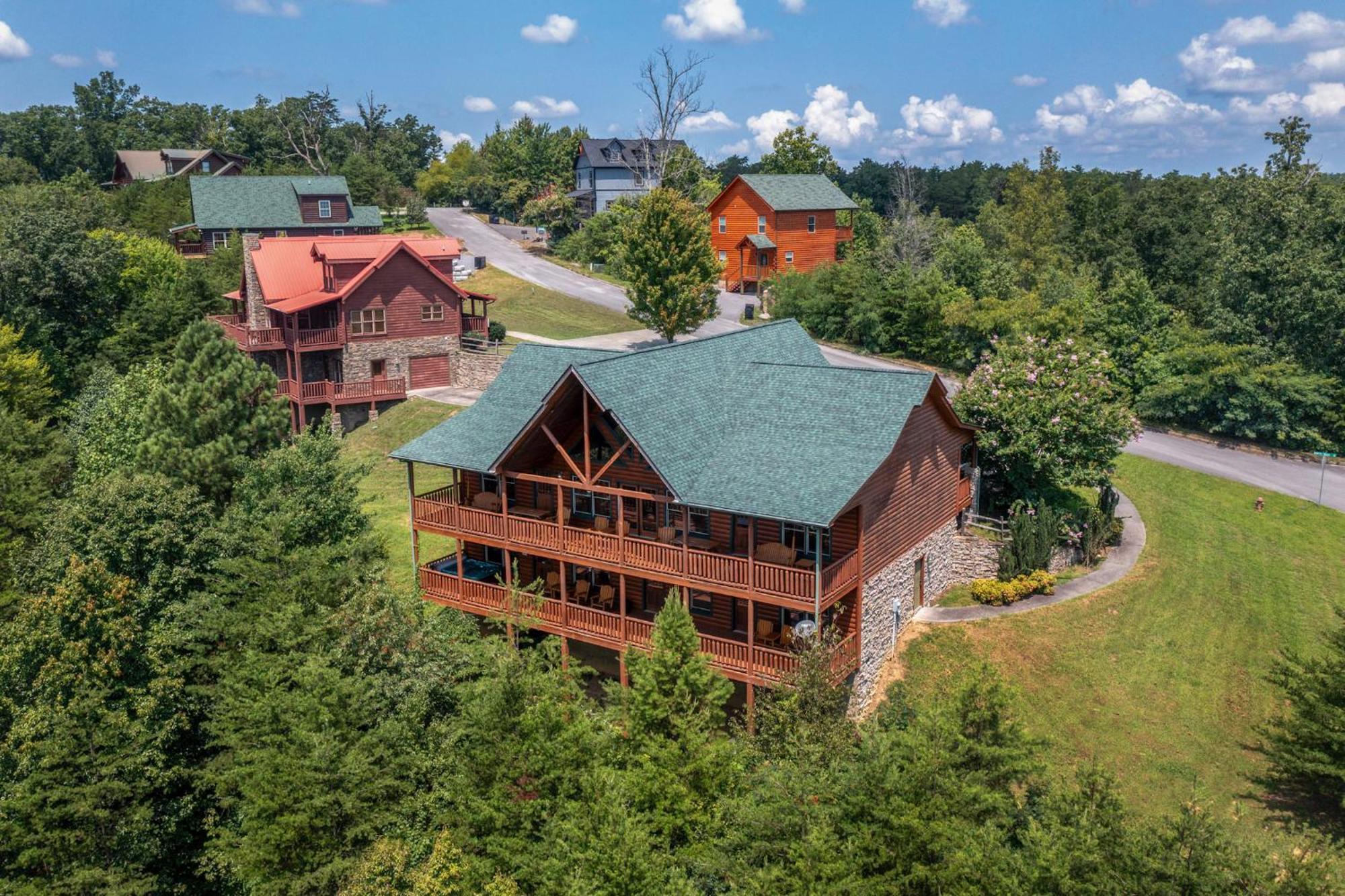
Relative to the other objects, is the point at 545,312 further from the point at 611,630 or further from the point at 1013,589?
the point at 1013,589

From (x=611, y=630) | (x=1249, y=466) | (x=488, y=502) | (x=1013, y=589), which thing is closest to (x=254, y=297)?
(x=488, y=502)

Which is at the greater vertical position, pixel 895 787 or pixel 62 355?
pixel 62 355

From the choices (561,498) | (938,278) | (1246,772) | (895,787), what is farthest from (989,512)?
(938,278)

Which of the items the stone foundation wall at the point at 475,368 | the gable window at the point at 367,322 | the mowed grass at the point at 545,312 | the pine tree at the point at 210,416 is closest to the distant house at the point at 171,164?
the mowed grass at the point at 545,312

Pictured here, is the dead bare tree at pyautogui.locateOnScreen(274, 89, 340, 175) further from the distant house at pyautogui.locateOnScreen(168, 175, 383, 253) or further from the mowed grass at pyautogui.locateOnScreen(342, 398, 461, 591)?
the mowed grass at pyautogui.locateOnScreen(342, 398, 461, 591)

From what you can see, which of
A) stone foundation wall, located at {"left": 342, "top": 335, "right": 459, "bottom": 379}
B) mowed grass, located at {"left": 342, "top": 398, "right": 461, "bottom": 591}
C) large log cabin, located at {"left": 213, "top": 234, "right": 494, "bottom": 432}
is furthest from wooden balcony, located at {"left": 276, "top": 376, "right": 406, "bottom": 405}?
mowed grass, located at {"left": 342, "top": 398, "right": 461, "bottom": 591}

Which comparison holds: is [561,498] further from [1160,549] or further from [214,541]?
[1160,549]
